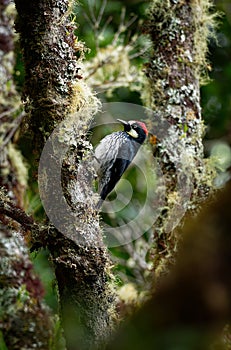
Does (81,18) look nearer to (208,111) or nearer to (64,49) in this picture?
(208,111)

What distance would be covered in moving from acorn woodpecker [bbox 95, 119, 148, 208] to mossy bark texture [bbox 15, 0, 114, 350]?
0.27 meters

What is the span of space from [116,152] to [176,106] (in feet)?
0.91

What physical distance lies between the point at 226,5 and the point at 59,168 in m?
2.39

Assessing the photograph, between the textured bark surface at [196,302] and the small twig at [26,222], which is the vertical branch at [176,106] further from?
the textured bark surface at [196,302]

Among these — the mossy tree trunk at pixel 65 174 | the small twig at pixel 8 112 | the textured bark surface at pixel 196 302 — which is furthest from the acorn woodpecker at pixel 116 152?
the textured bark surface at pixel 196 302

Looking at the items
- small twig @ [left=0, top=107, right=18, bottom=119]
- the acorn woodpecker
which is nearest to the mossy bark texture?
the acorn woodpecker

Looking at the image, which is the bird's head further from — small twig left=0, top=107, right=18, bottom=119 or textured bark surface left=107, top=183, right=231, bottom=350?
textured bark surface left=107, top=183, right=231, bottom=350

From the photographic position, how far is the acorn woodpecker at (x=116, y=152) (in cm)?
161

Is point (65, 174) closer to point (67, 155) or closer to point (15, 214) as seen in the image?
point (67, 155)

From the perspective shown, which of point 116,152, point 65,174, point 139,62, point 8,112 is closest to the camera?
point 65,174

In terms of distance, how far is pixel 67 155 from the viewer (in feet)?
4.16

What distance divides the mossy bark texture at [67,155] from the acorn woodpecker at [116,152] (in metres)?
0.27

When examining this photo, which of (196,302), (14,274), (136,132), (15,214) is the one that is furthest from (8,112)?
(196,302)

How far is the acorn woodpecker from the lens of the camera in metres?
1.61
